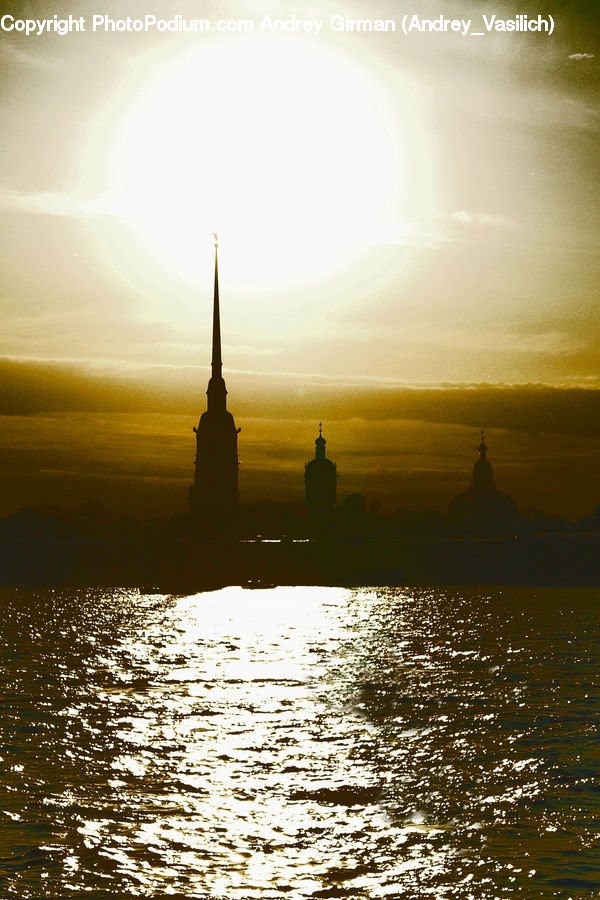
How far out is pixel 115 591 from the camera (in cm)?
17525

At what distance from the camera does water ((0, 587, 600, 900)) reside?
20.3 m

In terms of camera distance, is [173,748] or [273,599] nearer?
[173,748]

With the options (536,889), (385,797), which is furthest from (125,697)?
(536,889)

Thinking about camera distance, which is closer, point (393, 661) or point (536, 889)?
point (536, 889)

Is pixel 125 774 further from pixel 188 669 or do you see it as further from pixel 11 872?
pixel 188 669

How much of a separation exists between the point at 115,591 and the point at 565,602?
71261mm

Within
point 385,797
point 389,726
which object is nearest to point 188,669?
point 389,726

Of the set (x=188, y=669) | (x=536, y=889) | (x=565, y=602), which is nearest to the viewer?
(x=536, y=889)

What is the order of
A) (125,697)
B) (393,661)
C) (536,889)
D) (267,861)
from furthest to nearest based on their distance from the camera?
(393,661) → (125,697) → (267,861) → (536,889)

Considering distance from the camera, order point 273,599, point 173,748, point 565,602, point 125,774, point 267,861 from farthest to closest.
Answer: point 273,599 < point 565,602 < point 173,748 < point 125,774 < point 267,861

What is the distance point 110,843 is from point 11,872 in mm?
2480

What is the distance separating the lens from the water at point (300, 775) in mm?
20312

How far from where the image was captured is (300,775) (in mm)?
28625

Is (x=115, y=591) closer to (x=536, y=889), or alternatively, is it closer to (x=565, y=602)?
(x=565, y=602)
